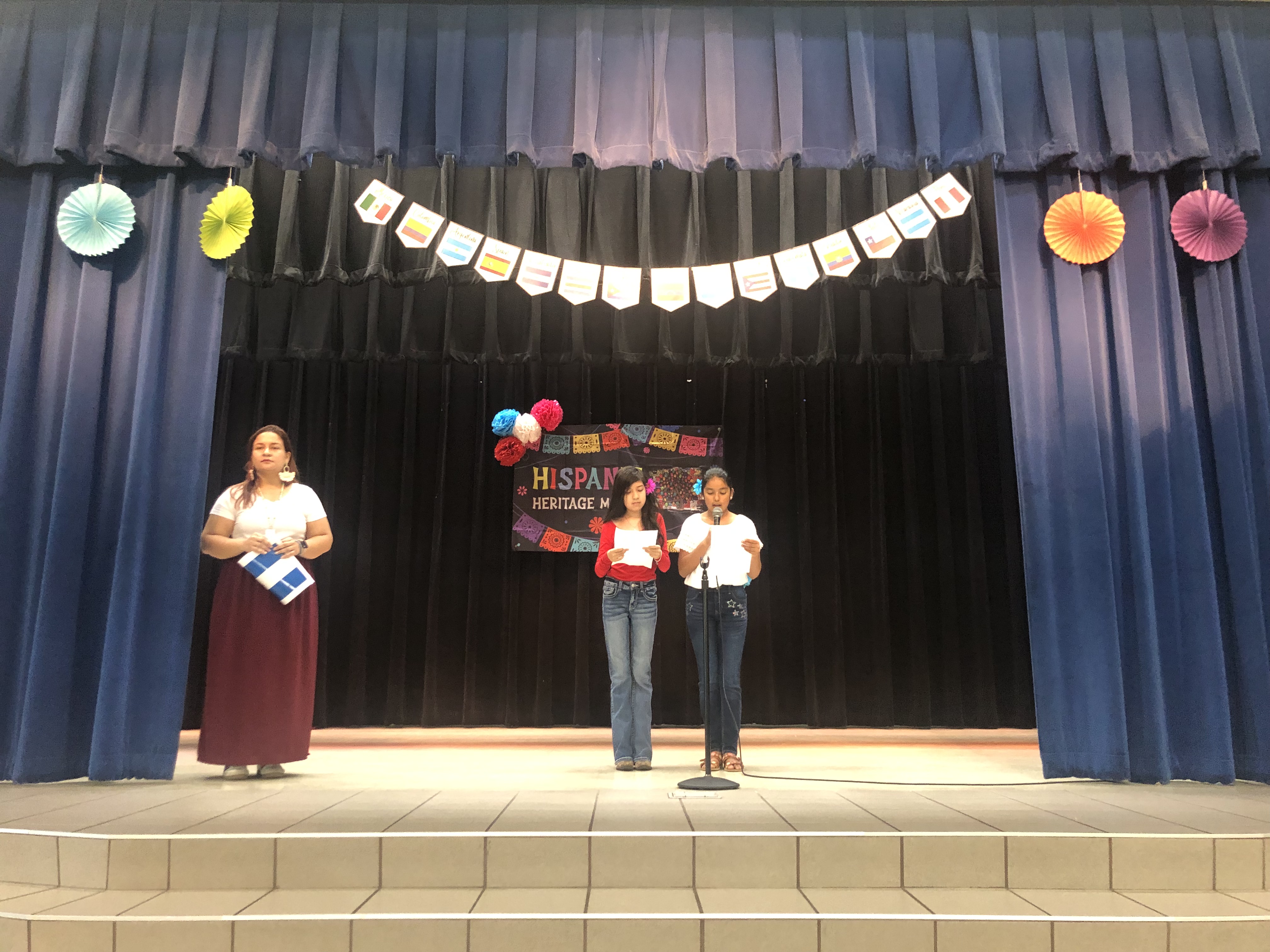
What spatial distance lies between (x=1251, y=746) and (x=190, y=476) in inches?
189

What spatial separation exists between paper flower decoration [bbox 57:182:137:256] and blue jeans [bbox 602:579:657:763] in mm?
2769

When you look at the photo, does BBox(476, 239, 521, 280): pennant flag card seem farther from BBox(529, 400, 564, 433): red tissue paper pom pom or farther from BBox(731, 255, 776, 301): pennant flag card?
BBox(529, 400, 564, 433): red tissue paper pom pom

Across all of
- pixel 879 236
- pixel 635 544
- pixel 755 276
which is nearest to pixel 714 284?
pixel 755 276

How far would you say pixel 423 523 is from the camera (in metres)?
6.52

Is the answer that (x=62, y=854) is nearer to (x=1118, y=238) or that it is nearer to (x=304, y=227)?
(x=304, y=227)

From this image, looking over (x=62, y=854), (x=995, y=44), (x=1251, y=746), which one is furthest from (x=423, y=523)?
(x=1251, y=746)

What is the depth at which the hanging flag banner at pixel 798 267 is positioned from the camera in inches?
161

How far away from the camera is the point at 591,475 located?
21.1 feet

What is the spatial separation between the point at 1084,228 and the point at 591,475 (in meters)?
3.67

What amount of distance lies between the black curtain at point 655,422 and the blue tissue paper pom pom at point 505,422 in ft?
1.01

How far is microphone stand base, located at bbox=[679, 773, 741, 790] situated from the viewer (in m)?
3.40

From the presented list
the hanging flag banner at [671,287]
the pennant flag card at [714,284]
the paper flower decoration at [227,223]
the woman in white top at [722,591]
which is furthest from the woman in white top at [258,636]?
the pennant flag card at [714,284]

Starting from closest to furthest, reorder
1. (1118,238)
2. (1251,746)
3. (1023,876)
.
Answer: (1023,876) → (1251,746) → (1118,238)

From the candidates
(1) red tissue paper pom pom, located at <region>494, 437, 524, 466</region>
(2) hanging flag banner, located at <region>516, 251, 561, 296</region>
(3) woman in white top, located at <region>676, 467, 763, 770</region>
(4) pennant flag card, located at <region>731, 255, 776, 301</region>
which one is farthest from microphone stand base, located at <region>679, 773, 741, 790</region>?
(1) red tissue paper pom pom, located at <region>494, 437, 524, 466</region>
